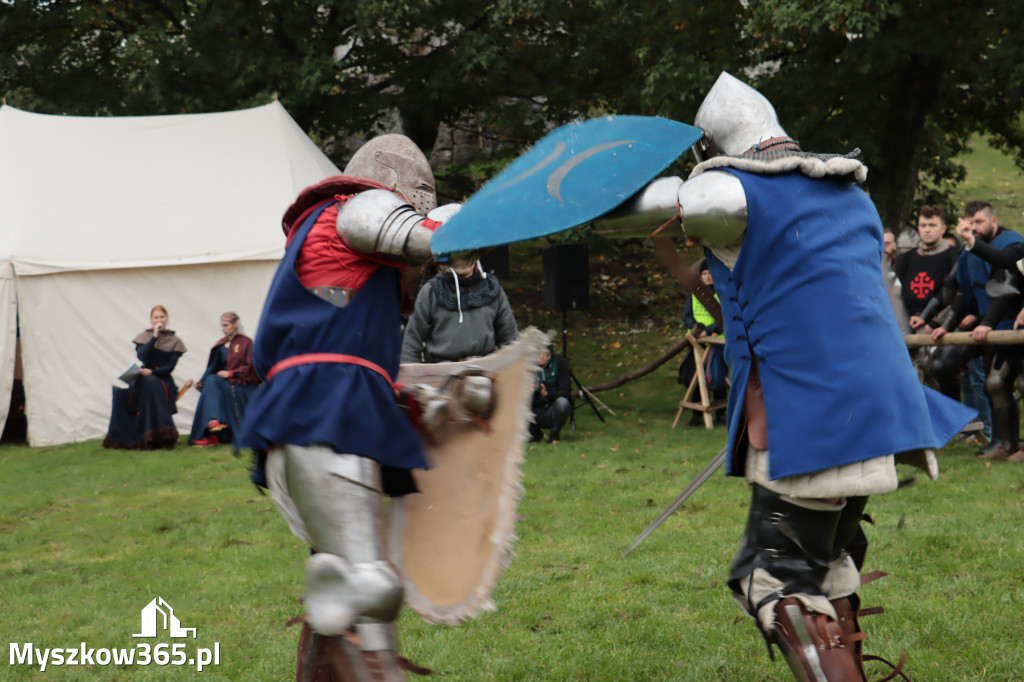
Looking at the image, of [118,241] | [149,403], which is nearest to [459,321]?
[149,403]

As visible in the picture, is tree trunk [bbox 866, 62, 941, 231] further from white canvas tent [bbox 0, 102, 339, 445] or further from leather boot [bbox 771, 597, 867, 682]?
leather boot [bbox 771, 597, 867, 682]

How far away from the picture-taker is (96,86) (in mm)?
13305

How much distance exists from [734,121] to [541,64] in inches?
421

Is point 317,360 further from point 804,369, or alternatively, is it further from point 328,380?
point 804,369

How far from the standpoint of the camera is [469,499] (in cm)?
292

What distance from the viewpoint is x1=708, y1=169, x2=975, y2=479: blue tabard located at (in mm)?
2227

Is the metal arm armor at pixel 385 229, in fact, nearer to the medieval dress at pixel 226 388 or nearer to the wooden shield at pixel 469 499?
the wooden shield at pixel 469 499

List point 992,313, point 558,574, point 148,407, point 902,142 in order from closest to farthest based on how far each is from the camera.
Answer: point 558,574
point 992,313
point 148,407
point 902,142

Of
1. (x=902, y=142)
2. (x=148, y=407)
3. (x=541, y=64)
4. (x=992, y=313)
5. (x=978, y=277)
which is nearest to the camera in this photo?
(x=992, y=313)

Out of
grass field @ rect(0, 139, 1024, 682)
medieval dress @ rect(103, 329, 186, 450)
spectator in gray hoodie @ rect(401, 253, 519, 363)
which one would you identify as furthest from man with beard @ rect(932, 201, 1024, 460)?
medieval dress @ rect(103, 329, 186, 450)

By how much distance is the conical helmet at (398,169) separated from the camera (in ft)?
9.22

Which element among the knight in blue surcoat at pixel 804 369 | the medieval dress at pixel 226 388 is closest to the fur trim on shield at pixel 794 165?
the knight in blue surcoat at pixel 804 369

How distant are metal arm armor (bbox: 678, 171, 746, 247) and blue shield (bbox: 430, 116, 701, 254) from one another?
102mm

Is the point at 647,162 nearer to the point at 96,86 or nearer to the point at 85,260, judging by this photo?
the point at 85,260
